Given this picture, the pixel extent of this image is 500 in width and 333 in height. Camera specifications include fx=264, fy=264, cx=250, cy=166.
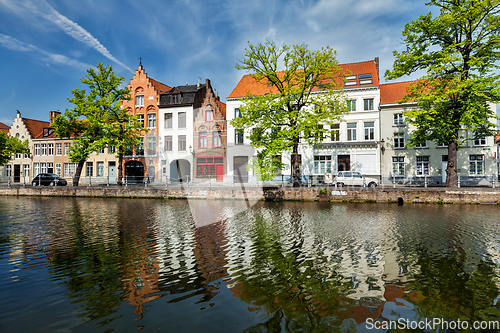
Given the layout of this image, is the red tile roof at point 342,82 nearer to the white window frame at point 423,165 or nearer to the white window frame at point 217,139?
the white window frame at point 217,139

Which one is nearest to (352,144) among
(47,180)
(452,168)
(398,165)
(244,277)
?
(398,165)

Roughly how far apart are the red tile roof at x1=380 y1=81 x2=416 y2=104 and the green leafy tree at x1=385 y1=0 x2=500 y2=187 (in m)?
12.3

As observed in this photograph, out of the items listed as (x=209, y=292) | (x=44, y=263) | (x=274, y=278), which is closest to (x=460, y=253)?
(x=274, y=278)

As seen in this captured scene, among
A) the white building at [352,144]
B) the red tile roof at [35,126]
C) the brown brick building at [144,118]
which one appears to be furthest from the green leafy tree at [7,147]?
the white building at [352,144]

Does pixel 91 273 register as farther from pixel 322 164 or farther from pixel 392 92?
pixel 392 92

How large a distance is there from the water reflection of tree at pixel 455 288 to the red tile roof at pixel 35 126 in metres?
56.5

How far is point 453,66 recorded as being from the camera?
67.0ft

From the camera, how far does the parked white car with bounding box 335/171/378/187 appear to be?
2509 cm

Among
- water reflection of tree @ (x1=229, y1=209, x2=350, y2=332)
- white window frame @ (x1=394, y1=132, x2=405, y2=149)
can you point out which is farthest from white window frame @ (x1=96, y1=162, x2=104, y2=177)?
white window frame @ (x1=394, y1=132, x2=405, y2=149)

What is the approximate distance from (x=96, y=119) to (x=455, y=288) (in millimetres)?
31203

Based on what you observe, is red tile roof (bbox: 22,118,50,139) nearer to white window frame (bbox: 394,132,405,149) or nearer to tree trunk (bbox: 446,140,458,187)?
white window frame (bbox: 394,132,405,149)

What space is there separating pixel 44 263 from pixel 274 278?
619 centimetres

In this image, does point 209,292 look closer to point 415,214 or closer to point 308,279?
point 308,279

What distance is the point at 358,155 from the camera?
32781mm
